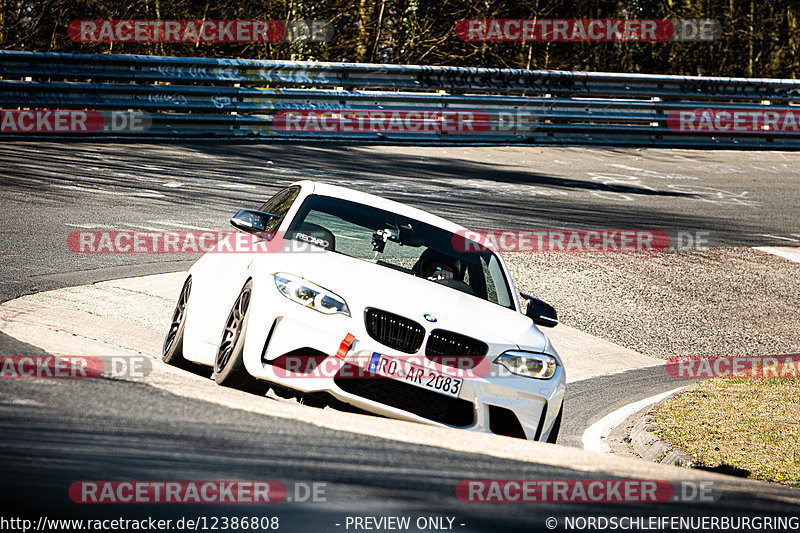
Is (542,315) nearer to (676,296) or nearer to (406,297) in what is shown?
(406,297)

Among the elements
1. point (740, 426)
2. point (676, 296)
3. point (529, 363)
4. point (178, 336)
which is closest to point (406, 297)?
point (529, 363)

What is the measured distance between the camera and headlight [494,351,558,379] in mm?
6121

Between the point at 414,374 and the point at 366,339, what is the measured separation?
35 cm

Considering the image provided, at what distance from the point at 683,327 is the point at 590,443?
475 centimetres

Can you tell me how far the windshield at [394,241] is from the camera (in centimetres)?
714

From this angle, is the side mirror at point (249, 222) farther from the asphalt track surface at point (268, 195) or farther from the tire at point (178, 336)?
the asphalt track surface at point (268, 195)

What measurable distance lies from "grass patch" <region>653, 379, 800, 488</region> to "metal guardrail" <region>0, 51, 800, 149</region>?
11.6m

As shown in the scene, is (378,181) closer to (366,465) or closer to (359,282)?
(359,282)

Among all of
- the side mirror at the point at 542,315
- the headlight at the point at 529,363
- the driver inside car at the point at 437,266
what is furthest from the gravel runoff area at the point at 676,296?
the headlight at the point at 529,363

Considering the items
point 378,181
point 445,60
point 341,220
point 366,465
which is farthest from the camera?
point 445,60

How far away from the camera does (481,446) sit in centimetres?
539

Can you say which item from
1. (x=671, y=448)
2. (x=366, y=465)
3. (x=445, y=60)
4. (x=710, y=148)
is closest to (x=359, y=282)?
(x=366, y=465)

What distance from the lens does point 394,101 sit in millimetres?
20766

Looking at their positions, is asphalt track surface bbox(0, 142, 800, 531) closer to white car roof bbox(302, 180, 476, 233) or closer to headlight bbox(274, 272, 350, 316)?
headlight bbox(274, 272, 350, 316)
